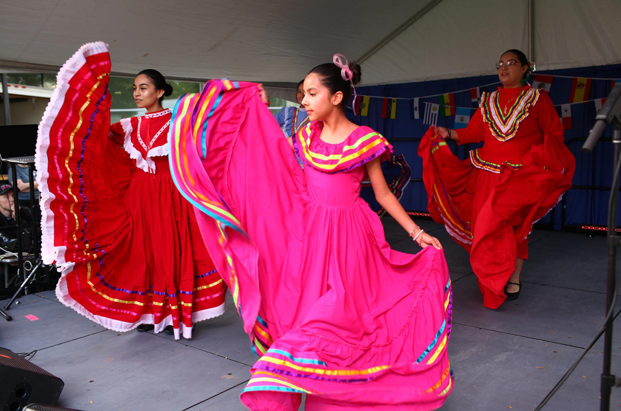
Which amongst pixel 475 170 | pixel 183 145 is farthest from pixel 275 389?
pixel 475 170

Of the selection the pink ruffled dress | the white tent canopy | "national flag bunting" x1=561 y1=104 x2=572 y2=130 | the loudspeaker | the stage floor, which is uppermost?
the white tent canopy

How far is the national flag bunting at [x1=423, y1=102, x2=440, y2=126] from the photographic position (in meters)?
6.55

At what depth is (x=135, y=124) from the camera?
2973 mm

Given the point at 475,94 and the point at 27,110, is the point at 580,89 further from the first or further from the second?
the point at 27,110

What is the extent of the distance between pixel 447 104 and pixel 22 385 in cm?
553

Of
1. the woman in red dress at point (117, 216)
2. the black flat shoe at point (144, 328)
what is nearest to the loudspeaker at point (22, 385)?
the woman in red dress at point (117, 216)

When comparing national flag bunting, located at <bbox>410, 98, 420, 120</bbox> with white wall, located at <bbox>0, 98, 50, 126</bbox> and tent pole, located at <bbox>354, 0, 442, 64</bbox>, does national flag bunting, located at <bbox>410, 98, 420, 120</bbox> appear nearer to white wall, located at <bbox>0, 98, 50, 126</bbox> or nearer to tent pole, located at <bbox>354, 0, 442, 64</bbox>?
tent pole, located at <bbox>354, 0, 442, 64</bbox>

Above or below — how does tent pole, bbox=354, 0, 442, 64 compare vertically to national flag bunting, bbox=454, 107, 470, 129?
above

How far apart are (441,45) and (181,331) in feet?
14.9

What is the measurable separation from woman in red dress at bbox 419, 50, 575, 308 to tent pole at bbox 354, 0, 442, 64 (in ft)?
8.44

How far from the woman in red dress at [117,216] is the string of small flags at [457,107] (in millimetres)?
2752

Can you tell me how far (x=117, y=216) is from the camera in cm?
286

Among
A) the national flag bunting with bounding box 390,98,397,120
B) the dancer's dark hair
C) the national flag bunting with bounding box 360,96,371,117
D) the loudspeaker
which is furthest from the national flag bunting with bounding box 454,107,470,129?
the loudspeaker

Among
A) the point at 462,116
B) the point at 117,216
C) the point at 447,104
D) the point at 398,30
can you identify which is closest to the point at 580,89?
the point at 462,116
